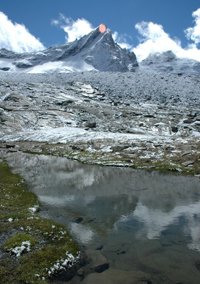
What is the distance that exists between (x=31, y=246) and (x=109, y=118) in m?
71.9

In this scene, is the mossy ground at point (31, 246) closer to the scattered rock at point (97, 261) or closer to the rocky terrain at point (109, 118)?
the scattered rock at point (97, 261)

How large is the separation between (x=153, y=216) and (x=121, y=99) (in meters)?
94.1

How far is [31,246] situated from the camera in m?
8.47

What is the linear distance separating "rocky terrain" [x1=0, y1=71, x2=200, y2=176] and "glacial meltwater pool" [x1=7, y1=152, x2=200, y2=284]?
9289 millimetres

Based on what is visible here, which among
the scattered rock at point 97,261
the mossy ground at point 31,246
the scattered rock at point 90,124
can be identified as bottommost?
the scattered rock at point 97,261

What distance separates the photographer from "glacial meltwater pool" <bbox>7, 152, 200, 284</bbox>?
8.21 m

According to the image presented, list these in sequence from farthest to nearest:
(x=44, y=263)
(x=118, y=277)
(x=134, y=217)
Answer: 1. (x=134, y=217)
2. (x=44, y=263)
3. (x=118, y=277)

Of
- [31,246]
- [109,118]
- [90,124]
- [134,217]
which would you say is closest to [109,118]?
[109,118]

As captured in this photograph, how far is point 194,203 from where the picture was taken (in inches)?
589

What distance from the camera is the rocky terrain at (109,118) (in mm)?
34906

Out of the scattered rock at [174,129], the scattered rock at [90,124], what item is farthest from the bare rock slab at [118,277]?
the scattered rock at [174,129]

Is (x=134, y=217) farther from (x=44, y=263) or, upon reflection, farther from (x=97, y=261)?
(x=44, y=263)

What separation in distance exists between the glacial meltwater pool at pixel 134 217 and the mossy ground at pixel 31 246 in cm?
109

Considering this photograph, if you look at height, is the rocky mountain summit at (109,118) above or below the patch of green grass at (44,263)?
above
